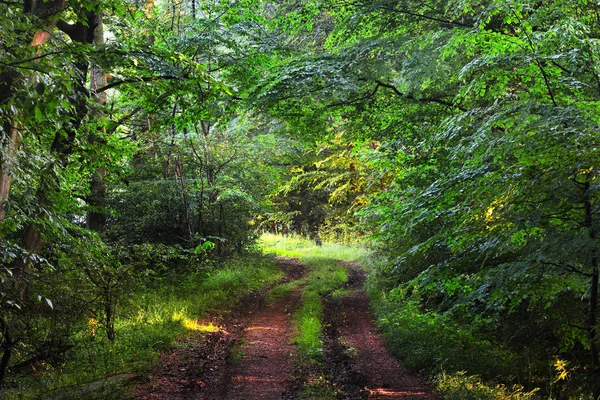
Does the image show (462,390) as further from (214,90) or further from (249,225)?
Result: (249,225)

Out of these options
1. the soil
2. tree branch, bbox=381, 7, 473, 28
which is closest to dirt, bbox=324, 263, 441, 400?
the soil

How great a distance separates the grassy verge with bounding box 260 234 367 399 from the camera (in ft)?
23.5

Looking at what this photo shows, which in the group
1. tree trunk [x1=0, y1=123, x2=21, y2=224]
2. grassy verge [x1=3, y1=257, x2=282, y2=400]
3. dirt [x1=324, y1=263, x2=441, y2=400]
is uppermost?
tree trunk [x1=0, y1=123, x2=21, y2=224]

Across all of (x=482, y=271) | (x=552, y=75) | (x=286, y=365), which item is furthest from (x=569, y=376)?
(x=286, y=365)

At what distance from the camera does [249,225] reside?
2009 centimetres

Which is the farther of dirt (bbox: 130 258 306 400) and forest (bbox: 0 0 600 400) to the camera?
dirt (bbox: 130 258 306 400)

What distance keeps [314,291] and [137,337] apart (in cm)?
768

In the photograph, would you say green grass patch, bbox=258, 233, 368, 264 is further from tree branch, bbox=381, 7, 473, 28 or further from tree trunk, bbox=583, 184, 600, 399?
tree trunk, bbox=583, 184, 600, 399

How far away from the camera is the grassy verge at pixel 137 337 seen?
600 cm

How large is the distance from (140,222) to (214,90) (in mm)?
8781

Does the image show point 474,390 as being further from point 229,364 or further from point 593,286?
point 229,364

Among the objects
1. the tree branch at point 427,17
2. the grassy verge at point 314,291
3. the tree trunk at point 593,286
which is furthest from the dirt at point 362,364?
the tree branch at point 427,17

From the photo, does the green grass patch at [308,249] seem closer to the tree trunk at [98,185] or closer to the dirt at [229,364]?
the tree trunk at [98,185]

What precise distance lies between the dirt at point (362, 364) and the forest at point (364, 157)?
0.32 meters
